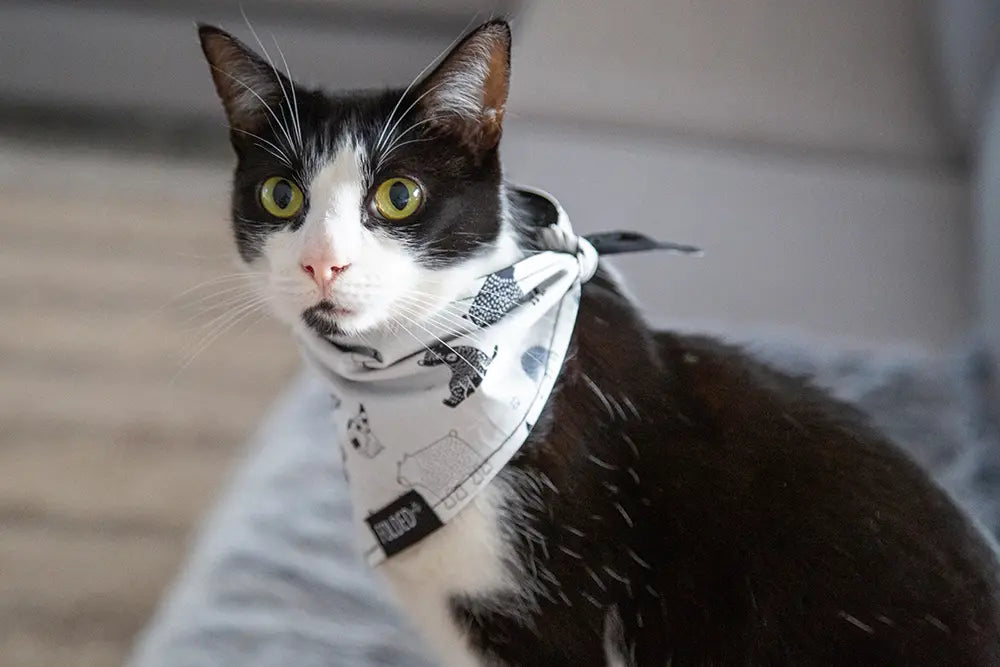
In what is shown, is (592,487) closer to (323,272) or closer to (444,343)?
(444,343)

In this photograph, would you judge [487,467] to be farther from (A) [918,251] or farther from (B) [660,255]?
(A) [918,251]

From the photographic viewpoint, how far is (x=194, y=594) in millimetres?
1089

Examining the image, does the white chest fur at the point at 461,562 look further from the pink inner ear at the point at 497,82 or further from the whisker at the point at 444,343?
the pink inner ear at the point at 497,82

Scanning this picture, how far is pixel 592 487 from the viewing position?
2.53 ft

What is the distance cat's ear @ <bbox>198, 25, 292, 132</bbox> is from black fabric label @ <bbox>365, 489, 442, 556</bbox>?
0.32 metres

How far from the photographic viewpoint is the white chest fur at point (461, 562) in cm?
76

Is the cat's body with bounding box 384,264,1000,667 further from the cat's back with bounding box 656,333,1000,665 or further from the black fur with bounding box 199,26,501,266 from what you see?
the black fur with bounding box 199,26,501,266

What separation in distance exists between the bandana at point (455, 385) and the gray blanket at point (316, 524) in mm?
297

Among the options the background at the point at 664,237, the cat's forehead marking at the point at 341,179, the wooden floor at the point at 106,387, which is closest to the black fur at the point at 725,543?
the cat's forehead marking at the point at 341,179

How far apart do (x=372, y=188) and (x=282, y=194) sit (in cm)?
7

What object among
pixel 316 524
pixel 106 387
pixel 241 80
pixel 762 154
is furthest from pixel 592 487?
pixel 106 387

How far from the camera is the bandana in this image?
0.76 metres

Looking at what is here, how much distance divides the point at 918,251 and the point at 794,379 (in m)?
0.80

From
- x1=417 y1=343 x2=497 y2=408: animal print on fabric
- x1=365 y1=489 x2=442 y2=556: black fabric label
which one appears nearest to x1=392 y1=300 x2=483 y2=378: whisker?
x1=417 y1=343 x2=497 y2=408: animal print on fabric
